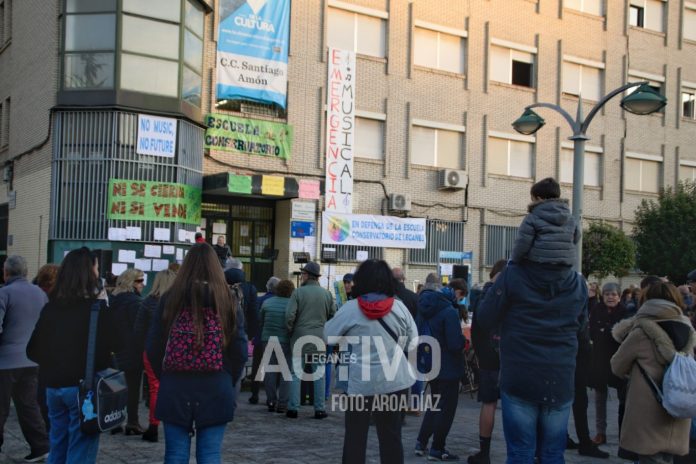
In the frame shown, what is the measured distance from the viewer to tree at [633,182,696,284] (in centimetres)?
2512

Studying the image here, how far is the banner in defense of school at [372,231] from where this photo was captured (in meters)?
21.7

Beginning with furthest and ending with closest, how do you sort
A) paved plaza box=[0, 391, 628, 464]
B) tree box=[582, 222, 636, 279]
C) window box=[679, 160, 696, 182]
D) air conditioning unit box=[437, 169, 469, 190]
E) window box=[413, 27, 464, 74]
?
window box=[679, 160, 696, 182], tree box=[582, 222, 636, 279], window box=[413, 27, 464, 74], air conditioning unit box=[437, 169, 469, 190], paved plaza box=[0, 391, 628, 464]

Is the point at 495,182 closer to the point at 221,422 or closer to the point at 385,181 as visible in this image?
the point at 385,181

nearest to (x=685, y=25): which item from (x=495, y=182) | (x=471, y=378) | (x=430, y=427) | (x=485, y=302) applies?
(x=495, y=182)

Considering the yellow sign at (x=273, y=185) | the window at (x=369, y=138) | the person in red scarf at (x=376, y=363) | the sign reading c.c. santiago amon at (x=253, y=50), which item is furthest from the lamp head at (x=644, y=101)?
the window at (x=369, y=138)

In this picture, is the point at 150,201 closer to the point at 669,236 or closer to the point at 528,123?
the point at 528,123

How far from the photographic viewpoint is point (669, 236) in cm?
2552

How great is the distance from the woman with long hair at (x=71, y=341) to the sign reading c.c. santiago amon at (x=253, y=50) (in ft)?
49.6

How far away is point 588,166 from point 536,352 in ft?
A: 76.5

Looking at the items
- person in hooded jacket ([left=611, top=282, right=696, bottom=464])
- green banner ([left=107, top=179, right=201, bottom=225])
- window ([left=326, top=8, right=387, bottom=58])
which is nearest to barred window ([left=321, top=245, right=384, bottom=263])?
green banner ([left=107, top=179, right=201, bottom=225])

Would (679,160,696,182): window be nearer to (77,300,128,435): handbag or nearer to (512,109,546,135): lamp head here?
(512,109,546,135): lamp head

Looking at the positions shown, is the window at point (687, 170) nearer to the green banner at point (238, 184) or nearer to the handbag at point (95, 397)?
the green banner at point (238, 184)

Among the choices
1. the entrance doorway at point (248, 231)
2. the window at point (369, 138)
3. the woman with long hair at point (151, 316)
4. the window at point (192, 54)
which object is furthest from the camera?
the window at point (369, 138)

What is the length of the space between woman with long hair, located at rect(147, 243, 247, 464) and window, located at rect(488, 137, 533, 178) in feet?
69.5
